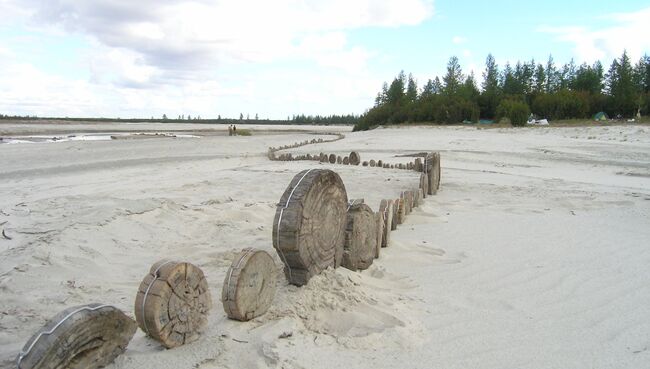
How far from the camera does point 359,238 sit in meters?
4.89

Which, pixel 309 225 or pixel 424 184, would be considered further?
pixel 424 184

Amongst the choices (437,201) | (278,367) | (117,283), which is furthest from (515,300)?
(437,201)

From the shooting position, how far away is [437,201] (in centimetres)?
934

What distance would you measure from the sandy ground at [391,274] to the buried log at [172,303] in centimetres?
11

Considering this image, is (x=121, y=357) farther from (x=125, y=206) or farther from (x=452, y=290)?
(x=125, y=206)

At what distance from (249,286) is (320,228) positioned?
963 mm

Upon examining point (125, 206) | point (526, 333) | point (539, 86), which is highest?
point (539, 86)

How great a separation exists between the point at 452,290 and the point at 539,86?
2217 inches

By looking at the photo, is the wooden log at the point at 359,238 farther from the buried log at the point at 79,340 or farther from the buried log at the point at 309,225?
the buried log at the point at 79,340

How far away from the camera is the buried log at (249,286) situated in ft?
11.3

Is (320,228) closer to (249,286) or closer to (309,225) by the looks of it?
(309,225)

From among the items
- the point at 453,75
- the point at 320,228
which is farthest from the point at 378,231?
the point at 453,75

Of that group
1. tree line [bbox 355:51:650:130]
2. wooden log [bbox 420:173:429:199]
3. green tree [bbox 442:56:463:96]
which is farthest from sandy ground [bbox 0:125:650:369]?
green tree [bbox 442:56:463:96]

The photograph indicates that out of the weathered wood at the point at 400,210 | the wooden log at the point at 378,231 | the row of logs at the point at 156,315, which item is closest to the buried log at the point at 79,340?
the row of logs at the point at 156,315
